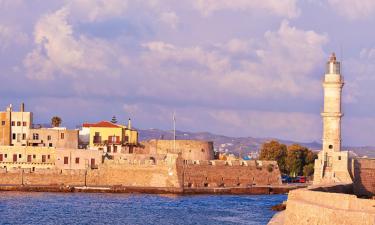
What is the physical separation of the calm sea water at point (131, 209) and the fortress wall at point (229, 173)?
4.49 m

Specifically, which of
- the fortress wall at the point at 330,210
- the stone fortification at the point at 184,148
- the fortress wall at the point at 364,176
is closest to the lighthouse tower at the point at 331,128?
the fortress wall at the point at 364,176

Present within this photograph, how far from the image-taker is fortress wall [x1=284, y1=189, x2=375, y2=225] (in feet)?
71.3

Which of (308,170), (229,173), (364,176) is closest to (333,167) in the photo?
(364,176)

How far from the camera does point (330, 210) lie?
22812mm

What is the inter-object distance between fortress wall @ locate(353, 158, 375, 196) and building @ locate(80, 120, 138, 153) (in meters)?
26.0

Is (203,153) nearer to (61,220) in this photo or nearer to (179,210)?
(179,210)

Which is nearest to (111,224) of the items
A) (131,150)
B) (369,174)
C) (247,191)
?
(369,174)

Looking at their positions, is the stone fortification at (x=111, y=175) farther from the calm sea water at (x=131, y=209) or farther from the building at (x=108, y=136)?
the building at (x=108, y=136)

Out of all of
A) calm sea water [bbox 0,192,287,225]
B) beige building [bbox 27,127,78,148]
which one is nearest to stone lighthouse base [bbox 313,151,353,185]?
calm sea water [bbox 0,192,287,225]

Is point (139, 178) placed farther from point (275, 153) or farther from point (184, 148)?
point (275, 153)

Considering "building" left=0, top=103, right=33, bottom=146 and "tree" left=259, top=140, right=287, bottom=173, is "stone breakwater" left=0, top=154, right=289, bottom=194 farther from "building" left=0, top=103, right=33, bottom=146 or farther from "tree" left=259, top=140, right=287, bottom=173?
"tree" left=259, top=140, right=287, bottom=173

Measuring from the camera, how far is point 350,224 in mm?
21719

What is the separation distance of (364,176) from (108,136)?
28.8 meters

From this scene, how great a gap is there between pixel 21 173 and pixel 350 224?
48809mm
